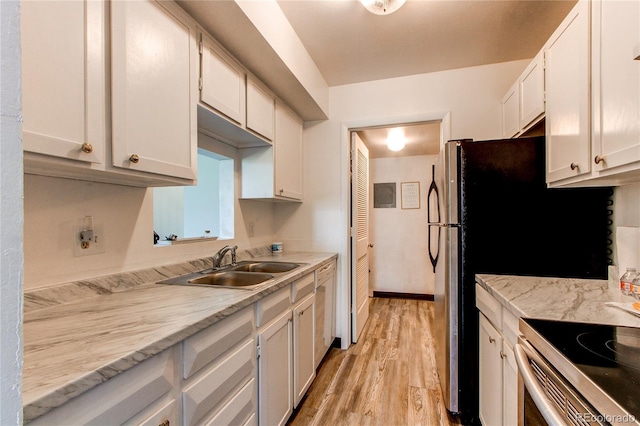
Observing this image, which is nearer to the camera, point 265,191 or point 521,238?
point 521,238

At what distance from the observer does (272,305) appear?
1.41m

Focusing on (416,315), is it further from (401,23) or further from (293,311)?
(401,23)

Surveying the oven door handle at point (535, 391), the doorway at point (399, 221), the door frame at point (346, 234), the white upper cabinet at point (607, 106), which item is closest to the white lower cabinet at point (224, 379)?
the door frame at point (346, 234)

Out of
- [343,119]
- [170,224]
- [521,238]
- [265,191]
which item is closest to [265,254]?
[265,191]

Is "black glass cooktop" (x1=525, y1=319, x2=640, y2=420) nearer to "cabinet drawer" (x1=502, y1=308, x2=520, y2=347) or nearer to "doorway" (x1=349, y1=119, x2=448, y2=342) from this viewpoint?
"cabinet drawer" (x1=502, y1=308, x2=520, y2=347)

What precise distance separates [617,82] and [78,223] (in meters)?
2.10

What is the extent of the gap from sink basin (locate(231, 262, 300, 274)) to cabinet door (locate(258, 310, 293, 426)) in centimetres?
42

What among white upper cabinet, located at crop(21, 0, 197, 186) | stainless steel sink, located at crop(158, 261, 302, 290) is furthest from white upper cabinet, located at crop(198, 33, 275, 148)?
stainless steel sink, located at crop(158, 261, 302, 290)

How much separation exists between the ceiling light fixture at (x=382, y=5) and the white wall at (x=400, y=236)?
9.77 feet

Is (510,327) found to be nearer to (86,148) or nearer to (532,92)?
(532,92)

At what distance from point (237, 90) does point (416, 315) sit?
3.25 metres

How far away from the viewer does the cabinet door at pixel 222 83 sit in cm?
144

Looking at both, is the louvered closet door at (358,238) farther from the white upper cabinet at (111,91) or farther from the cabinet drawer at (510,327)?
the white upper cabinet at (111,91)

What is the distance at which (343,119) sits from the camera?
2742mm
